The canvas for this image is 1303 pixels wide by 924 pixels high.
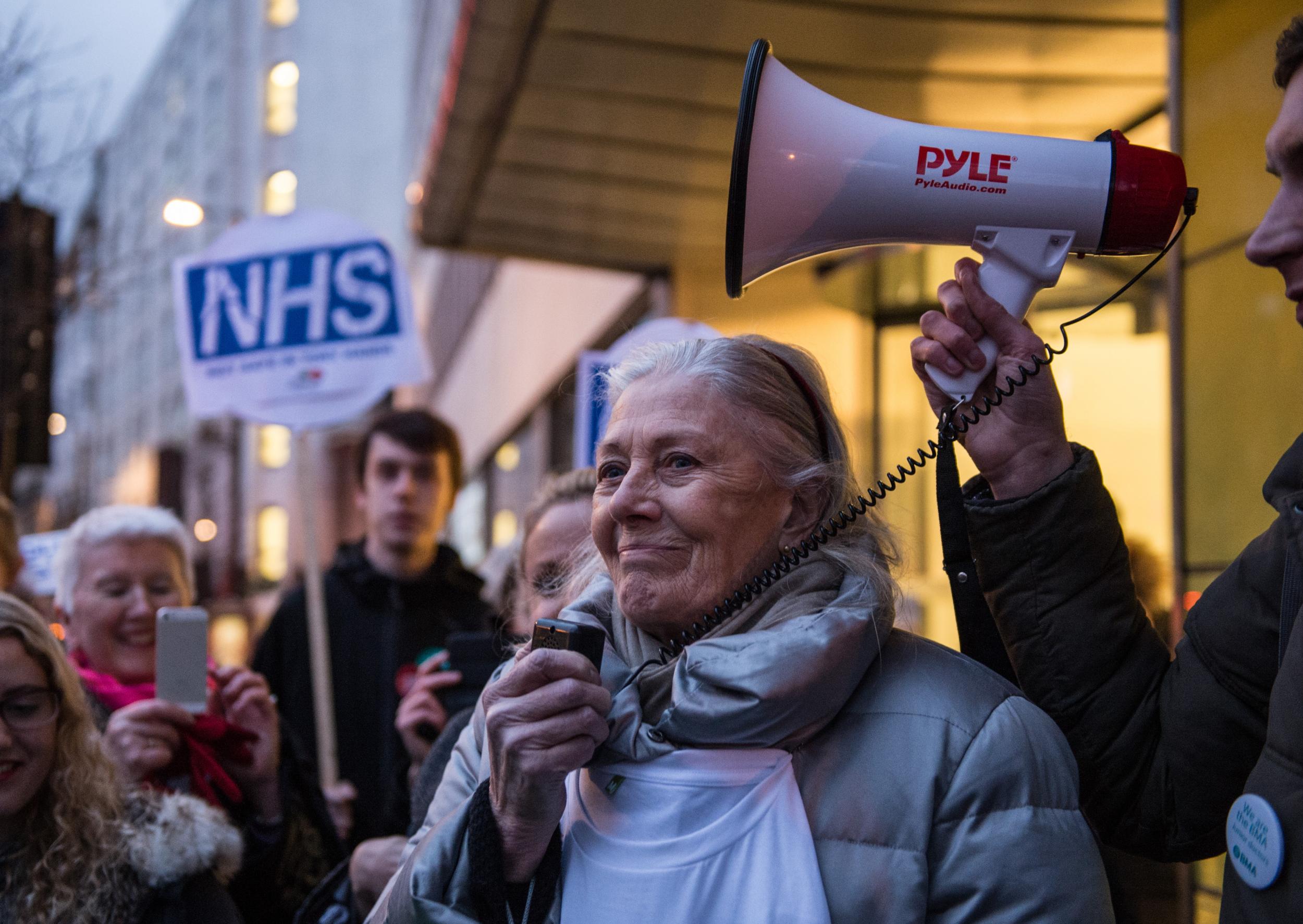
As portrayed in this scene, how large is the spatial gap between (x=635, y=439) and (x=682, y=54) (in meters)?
4.26

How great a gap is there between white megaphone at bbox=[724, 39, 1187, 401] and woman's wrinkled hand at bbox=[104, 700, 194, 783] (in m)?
1.79

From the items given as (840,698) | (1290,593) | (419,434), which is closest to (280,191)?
(419,434)

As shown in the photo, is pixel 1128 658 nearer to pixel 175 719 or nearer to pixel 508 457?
pixel 175 719

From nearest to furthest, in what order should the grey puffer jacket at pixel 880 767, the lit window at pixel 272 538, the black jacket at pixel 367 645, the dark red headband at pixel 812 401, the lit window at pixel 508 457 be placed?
the grey puffer jacket at pixel 880 767 → the dark red headband at pixel 812 401 → the black jacket at pixel 367 645 → the lit window at pixel 508 457 → the lit window at pixel 272 538

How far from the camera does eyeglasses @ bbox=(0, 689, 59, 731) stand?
8.02 feet

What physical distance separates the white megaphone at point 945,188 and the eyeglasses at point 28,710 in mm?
1619

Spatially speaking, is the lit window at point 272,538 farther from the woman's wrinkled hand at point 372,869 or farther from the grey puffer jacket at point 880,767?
the grey puffer jacket at point 880,767

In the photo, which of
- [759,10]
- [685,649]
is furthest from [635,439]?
[759,10]

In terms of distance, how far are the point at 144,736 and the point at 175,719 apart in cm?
7

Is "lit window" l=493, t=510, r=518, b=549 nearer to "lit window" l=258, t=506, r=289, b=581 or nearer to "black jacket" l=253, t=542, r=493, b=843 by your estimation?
"black jacket" l=253, t=542, r=493, b=843

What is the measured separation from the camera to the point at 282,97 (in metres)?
47.0

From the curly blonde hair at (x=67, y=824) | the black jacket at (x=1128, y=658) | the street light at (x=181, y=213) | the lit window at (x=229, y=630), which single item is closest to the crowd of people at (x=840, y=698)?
the black jacket at (x=1128, y=658)

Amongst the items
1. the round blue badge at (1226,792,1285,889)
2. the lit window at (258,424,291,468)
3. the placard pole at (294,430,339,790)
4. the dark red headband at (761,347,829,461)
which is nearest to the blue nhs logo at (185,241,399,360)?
the placard pole at (294,430,339,790)

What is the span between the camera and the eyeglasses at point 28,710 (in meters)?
2.45
